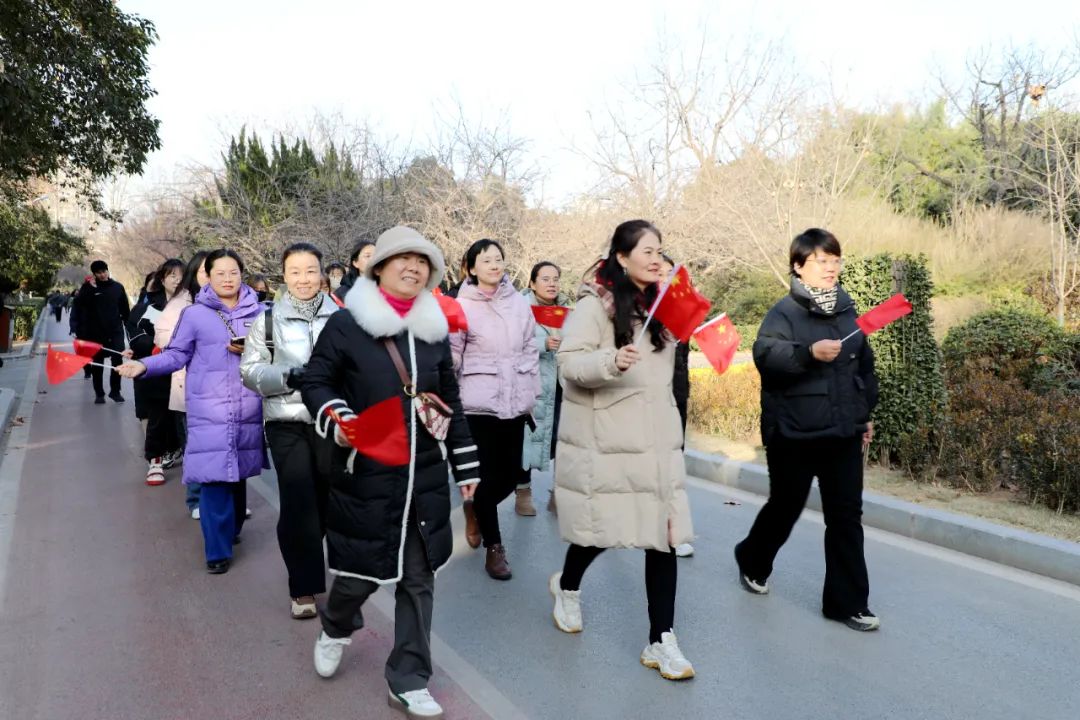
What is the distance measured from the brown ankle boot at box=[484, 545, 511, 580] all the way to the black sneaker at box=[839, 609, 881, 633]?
1902mm

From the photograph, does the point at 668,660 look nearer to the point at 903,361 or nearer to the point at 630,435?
the point at 630,435

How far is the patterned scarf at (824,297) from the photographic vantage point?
164 inches

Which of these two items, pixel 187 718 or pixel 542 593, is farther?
pixel 542 593

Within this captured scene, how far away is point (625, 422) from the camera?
363 centimetres

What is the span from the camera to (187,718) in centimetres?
344

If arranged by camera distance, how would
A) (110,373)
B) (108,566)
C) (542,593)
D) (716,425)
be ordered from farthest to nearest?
(110,373)
(716,425)
(108,566)
(542,593)

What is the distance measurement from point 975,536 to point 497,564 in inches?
117

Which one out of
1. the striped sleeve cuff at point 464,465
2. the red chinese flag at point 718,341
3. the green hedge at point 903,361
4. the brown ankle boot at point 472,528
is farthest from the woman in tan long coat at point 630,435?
the green hedge at point 903,361

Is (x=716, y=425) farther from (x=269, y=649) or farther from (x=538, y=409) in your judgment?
(x=269, y=649)

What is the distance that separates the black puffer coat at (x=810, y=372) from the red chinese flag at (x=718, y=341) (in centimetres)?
32

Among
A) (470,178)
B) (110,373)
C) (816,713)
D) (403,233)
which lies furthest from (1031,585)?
(470,178)

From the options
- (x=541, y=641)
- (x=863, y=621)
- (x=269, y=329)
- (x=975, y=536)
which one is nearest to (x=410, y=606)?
(x=541, y=641)

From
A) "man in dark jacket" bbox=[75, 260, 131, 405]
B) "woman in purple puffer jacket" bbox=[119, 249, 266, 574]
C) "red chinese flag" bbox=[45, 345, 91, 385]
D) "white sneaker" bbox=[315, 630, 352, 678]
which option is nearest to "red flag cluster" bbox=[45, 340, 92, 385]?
"red chinese flag" bbox=[45, 345, 91, 385]

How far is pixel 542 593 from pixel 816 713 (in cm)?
180
